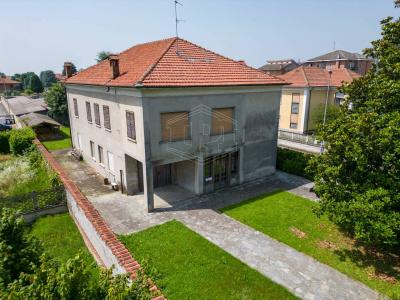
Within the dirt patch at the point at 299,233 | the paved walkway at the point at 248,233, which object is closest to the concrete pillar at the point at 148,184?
the paved walkway at the point at 248,233

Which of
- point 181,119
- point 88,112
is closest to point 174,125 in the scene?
point 181,119

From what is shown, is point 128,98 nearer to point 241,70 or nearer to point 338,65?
point 241,70

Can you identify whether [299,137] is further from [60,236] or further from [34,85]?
[34,85]

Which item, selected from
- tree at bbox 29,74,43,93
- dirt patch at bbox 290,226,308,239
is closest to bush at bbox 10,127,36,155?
dirt patch at bbox 290,226,308,239

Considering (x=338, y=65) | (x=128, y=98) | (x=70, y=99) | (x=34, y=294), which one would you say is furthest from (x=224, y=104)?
(x=338, y=65)

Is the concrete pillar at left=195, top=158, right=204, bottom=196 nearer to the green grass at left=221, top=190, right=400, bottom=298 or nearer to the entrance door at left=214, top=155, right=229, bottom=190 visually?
the entrance door at left=214, top=155, right=229, bottom=190

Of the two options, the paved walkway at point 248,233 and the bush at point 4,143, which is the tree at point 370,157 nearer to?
the paved walkway at point 248,233
